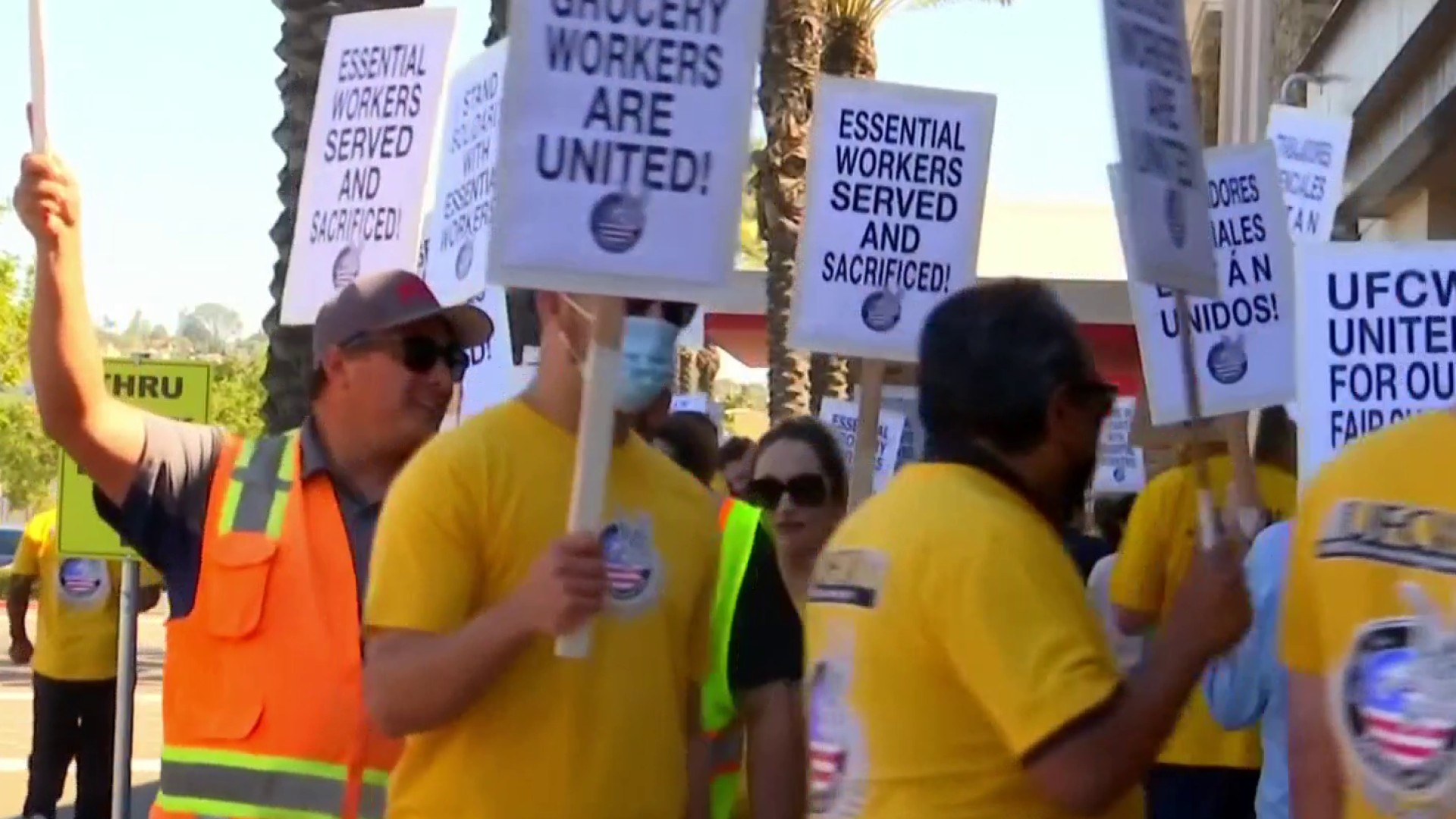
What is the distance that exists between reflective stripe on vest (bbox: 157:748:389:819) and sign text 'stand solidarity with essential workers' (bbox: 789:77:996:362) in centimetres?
356

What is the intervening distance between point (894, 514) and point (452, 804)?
0.74 m

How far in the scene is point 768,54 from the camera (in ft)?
59.5

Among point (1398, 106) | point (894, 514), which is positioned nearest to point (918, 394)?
point (894, 514)

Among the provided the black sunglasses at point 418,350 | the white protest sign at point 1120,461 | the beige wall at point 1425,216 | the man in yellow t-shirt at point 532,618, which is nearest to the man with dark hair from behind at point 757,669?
the man in yellow t-shirt at point 532,618

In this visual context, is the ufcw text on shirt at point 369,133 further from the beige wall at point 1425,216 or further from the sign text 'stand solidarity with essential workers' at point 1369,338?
the beige wall at point 1425,216

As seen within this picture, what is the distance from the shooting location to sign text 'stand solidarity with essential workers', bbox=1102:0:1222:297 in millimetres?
3682

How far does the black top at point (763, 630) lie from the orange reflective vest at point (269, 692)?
0.66 m

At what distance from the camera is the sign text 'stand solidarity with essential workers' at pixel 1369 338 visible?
5551mm

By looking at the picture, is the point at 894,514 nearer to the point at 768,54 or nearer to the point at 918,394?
the point at 918,394

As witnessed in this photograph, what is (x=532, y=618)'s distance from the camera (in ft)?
10.4

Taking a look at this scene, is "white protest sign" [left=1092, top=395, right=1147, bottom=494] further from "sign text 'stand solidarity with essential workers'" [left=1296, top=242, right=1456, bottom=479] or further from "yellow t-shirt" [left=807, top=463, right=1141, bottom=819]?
"yellow t-shirt" [left=807, top=463, right=1141, bottom=819]


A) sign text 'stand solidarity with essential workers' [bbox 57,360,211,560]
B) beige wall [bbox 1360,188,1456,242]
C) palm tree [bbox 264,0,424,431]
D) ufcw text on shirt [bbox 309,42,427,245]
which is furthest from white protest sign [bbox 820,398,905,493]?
ufcw text on shirt [bbox 309,42,427,245]

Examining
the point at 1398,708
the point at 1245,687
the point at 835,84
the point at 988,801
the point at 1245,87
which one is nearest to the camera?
the point at 1398,708

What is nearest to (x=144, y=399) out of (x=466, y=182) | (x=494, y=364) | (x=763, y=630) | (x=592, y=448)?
(x=494, y=364)
